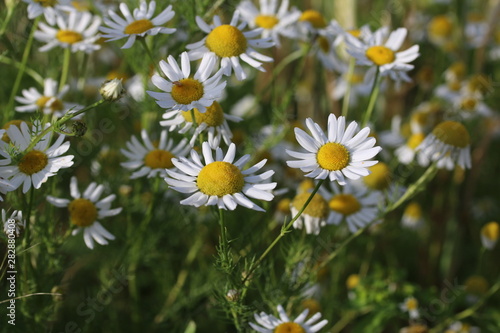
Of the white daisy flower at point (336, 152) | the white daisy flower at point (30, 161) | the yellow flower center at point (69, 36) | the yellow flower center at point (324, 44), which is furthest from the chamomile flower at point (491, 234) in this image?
the yellow flower center at point (69, 36)

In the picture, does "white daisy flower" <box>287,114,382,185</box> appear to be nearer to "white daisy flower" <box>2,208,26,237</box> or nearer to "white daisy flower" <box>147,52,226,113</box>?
"white daisy flower" <box>147,52,226,113</box>

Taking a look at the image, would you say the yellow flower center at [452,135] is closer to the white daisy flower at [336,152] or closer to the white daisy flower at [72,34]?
the white daisy flower at [336,152]

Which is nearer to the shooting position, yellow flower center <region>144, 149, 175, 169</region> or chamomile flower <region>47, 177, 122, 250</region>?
chamomile flower <region>47, 177, 122, 250</region>

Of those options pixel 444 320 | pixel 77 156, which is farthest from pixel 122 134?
pixel 444 320

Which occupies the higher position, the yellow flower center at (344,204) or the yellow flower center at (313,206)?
the yellow flower center at (313,206)

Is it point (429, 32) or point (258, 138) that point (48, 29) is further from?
point (429, 32)

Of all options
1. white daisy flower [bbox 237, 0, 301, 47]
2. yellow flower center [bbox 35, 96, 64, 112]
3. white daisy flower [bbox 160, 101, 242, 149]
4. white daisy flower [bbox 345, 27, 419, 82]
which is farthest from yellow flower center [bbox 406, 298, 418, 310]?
yellow flower center [bbox 35, 96, 64, 112]

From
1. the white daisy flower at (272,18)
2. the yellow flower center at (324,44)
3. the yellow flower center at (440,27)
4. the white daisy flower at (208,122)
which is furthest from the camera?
the yellow flower center at (440,27)
